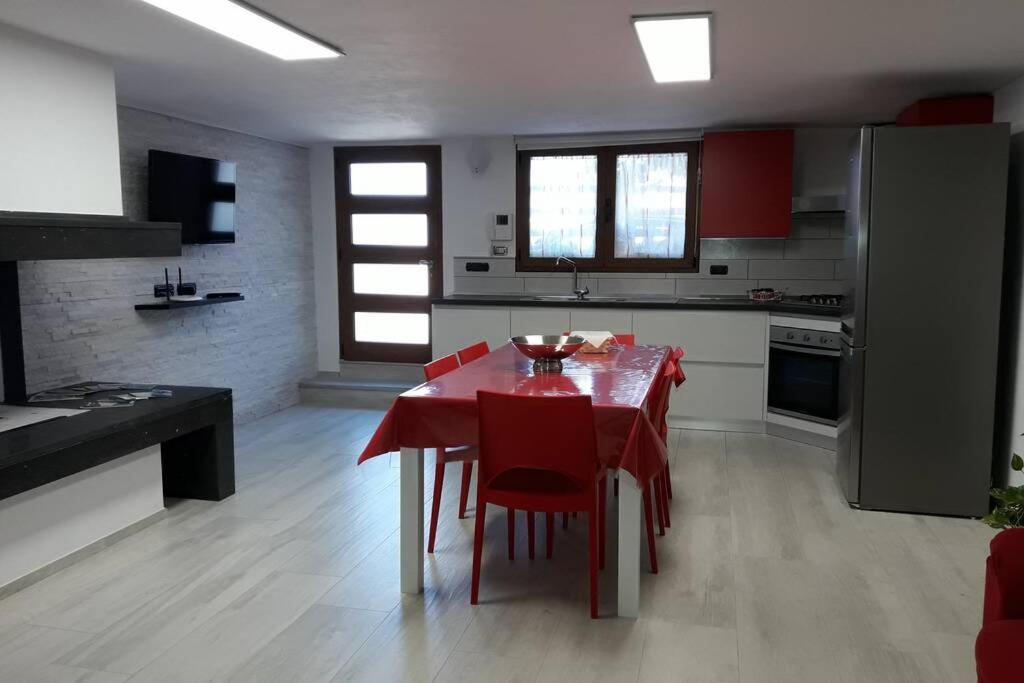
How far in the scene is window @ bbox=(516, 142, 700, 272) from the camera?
6301 millimetres

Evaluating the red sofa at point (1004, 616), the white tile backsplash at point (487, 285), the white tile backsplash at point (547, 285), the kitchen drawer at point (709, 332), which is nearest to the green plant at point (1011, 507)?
the red sofa at point (1004, 616)

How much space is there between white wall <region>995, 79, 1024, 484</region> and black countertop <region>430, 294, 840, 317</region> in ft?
3.84

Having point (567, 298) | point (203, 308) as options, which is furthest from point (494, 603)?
point (567, 298)

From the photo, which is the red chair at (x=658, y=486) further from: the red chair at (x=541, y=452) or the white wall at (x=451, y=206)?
the white wall at (x=451, y=206)

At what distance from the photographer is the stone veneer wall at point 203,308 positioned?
14.6 feet

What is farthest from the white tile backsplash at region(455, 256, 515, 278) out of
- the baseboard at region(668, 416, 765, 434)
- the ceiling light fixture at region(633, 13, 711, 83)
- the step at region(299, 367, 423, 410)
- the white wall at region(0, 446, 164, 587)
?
the white wall at region(0, 446, 164, 587)

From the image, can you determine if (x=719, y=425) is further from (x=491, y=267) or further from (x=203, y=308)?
(x=203, y=308)

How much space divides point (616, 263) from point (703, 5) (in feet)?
12.1

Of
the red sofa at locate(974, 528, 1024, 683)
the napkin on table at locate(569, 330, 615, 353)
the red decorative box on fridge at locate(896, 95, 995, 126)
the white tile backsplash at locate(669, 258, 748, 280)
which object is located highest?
the red decorative box on fridge at locate(896, 95, 995, 126)

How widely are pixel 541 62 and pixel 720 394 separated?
3.01 meters

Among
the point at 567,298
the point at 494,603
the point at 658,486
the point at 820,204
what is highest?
the point at 820,204

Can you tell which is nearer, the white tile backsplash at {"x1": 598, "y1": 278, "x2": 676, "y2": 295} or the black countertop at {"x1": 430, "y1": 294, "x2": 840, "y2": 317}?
the black countertop at {"x1": 430, "y1": 294, "x2": 840, "y2": 317}

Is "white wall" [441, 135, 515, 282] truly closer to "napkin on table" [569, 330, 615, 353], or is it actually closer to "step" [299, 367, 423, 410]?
"step" [299, 367, 423, 410]

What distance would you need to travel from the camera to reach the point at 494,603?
3021 millimetres
